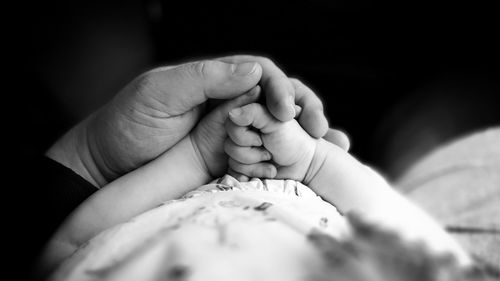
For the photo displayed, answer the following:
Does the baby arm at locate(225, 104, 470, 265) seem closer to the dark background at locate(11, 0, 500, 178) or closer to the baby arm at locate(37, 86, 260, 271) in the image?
the baby arm at locate(37, 86, 260, 271)

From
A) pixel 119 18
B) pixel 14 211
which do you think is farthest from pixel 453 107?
pixel 14 211

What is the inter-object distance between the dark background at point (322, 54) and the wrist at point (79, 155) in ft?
0.85

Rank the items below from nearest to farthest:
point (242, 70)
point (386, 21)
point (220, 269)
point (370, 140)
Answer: point (220, 269)
point (242, 70)
point (370, 140)
point (386, 21)

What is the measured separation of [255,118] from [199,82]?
9 cm

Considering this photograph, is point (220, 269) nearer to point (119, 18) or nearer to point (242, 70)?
point (242, 70)

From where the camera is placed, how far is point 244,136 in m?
0.60

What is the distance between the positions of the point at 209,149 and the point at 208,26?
63 cm

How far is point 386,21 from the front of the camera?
49.7 inches

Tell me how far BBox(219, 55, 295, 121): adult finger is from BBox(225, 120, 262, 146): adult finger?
4 centimetres

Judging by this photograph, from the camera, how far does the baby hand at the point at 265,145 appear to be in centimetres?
60

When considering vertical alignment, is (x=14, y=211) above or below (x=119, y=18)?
below

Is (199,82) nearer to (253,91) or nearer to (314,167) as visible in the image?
(253,91)

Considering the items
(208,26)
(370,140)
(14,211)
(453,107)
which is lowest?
(14,211)

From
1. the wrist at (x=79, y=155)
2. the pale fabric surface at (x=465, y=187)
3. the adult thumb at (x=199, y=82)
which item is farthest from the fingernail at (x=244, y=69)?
the pale fabric surface at (x=465, y=187)
